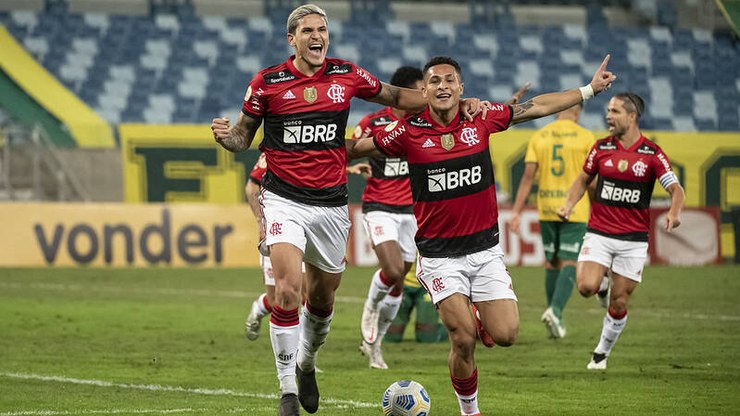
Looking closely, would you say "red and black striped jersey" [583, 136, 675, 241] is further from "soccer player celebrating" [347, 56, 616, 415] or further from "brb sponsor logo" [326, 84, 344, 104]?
"brb sponsor logo" [326, 84, 344, 104]

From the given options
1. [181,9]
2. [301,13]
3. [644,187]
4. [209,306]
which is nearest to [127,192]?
[209,306]

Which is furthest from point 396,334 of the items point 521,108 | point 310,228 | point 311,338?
point 521,108

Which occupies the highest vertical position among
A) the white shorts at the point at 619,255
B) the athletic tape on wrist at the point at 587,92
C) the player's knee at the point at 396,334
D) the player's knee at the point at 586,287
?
the athletic tape on wrist at the point at 587,92

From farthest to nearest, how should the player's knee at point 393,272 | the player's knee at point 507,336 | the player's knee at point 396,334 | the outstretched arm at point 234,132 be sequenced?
the player's knee at point 396,334 < the player's knee at point 393,272 < the outstretched arm at point 234,132 < the player's knee at point 507,336

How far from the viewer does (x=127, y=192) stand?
77.1ft

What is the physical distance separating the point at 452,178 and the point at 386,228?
3869 millimetres

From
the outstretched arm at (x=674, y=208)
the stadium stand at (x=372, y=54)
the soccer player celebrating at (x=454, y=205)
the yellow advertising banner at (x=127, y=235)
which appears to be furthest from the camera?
the stadium stand at (x=372, y=54)

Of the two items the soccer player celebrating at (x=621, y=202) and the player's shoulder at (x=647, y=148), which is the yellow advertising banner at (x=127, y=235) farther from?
the player's shoulder at (x=647, y=148)

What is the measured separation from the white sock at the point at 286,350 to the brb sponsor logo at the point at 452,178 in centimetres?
129

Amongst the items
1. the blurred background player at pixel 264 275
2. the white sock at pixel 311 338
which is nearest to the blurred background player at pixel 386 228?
the blurred background player at pixel 264 275

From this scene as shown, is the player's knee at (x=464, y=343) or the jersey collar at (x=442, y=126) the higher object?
the jersey collar at (x=442, y=126)

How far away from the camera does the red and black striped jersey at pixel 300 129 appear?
835cm

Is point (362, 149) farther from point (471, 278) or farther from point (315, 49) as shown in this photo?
point (471, 278)

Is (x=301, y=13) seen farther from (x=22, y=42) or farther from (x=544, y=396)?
(x=22, y=42)
